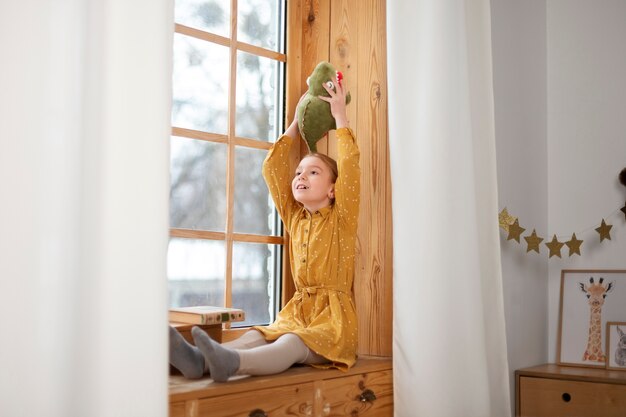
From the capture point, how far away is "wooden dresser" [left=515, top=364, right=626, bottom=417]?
2373 mm

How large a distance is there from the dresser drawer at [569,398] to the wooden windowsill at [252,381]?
68cm

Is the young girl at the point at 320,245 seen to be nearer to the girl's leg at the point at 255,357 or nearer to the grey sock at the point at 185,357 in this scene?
the girl's leg at the point at 255,357

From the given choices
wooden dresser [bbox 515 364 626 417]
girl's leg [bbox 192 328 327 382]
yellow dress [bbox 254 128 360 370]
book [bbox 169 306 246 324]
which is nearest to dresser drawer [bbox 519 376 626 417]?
wooden dresser [bbox 515 364 626 417]

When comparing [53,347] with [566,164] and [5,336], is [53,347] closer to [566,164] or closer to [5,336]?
[5,336]

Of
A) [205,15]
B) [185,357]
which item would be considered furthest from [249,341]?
[205,15]

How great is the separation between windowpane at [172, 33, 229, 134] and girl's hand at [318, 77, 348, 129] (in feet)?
1.07

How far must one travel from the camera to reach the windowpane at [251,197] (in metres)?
2.31

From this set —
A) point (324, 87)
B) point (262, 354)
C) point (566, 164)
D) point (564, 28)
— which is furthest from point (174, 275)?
point (564, 28)

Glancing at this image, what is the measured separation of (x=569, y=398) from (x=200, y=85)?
5.13 feet

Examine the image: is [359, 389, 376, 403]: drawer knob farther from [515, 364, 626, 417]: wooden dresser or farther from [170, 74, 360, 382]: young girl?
[515, 364, 626, 417]: wooden dresser

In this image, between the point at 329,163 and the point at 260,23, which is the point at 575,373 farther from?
the point at 260,23

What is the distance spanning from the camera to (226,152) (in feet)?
7.48

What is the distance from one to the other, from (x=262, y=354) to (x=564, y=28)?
1.85 m

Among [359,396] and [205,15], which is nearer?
[359,396]
